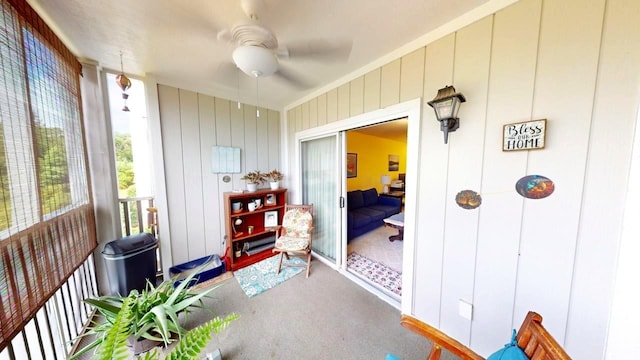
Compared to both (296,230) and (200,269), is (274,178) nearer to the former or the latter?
(296,230)

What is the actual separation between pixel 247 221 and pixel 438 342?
2.62 metres

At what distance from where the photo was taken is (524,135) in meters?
1.12

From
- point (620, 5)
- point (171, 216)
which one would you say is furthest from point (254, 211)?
point (620, 5)

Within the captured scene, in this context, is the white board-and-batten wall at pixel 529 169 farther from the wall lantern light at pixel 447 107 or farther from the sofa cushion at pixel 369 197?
the sofa cushion at pixel 369 197

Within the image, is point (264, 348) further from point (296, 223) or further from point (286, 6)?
point (286, 6)

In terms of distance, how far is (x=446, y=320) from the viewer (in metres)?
1.51

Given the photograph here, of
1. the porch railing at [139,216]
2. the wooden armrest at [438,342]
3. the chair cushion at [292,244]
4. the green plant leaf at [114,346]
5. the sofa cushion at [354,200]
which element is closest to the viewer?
the green plant leaf at [114,346]

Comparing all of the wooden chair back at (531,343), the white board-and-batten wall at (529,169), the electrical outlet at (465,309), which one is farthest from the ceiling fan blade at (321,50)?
the electrical outlet at (465,309)

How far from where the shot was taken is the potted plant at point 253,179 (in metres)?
2.69

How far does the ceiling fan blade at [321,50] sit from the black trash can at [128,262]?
7.30 ft

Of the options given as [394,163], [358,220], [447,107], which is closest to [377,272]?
[358,220]

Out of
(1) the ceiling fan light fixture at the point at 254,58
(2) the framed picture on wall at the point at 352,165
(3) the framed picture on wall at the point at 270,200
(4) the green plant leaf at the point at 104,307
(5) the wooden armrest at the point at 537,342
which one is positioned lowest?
(4) the green plant leaf at the point at 104,307

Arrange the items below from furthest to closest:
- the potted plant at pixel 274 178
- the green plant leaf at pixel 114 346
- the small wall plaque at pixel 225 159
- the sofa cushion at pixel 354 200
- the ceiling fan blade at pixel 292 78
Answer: the sofa cushion at pixel 354 200 < the potted plant at pixel 274 178 < the small wall plaque at pixel 225 159 < the ceiling fan blade at pixel 292 78 < the green plant leaf at pixel 114 346

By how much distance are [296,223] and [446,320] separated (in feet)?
6.20
